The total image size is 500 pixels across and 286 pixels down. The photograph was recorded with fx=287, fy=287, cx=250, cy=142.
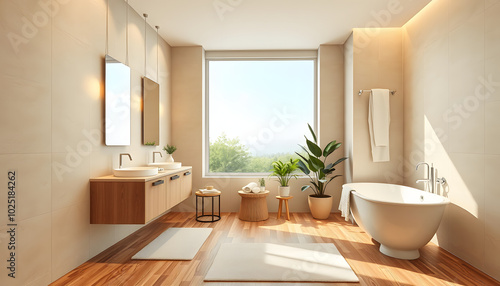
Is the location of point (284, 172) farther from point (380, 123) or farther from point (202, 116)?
point (202, 116)

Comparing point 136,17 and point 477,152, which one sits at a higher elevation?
point 136,17

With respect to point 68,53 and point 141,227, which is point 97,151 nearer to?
point 68,53

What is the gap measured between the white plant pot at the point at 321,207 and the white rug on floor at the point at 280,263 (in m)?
1.09

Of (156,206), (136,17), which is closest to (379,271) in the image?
(156,206)

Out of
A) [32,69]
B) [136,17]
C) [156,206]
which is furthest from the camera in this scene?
[136,17]

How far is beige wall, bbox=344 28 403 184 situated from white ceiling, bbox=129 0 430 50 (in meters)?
0.25

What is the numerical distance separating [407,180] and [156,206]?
10.6 feet

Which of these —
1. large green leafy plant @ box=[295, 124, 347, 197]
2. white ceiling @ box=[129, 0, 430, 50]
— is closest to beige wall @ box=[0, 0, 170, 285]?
white ceiling @ box=[129, 0, 430, 50]

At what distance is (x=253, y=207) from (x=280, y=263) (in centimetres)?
152

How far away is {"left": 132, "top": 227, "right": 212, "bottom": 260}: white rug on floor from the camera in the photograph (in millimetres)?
2754

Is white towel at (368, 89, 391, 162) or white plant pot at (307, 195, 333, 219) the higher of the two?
white towel at (368, 89, 391, 162)

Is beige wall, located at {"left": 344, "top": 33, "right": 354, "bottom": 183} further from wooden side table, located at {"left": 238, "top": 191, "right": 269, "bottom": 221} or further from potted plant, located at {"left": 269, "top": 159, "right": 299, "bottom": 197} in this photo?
wooden side table, located at {"left": 238, "top": 191, "right": 269, "bottom": 221}

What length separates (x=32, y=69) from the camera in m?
2.01

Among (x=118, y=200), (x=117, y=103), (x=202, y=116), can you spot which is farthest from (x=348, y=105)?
(x=118, y=200)
